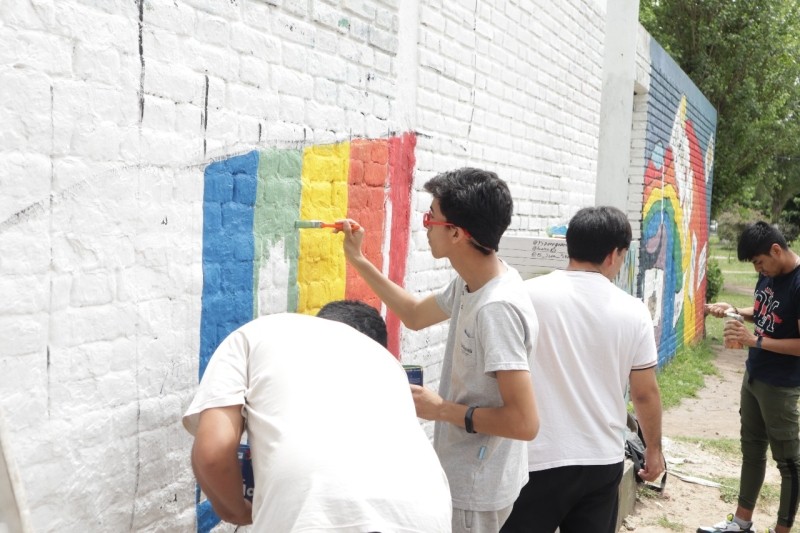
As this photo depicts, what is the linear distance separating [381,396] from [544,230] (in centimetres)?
417

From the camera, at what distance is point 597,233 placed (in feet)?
10.6

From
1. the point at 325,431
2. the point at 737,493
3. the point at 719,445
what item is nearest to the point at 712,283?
the point at 719,445

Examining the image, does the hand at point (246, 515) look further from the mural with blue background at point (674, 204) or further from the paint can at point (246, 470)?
the mural with blue background at point (674, 204)

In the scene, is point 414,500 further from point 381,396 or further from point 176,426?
point 176,426

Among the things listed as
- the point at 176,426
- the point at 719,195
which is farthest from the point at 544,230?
the point at 719,195

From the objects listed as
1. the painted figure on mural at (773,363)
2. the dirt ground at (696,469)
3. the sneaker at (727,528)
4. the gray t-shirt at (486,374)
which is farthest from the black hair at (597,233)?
the sneaker at (727,528)

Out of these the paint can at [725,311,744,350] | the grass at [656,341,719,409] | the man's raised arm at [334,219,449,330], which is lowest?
the grass at [656,341,719,409]

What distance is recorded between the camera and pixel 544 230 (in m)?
5.95

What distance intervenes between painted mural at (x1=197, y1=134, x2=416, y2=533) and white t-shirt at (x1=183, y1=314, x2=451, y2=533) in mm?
725

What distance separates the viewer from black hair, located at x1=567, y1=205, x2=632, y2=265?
3.23m

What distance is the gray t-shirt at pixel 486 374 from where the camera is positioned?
2.44 metres

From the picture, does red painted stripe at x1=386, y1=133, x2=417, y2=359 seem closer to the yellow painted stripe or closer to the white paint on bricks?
Answer: the yellow painted stripe

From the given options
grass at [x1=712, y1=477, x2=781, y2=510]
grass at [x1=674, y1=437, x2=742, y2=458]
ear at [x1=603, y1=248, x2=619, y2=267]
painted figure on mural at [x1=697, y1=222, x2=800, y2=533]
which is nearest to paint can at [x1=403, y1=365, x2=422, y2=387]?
ear at [x1=603, y1=248, x2=619, y2=267]

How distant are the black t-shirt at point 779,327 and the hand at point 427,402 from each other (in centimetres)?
333
